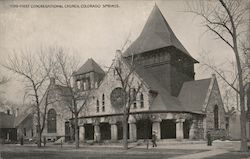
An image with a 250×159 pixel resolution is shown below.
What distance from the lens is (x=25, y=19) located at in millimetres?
13516

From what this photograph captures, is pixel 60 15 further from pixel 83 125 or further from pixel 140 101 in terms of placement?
pixel 83 125

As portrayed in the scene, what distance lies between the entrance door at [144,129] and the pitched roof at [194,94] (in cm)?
407

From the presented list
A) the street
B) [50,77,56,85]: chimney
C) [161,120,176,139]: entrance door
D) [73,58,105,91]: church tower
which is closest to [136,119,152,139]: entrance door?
[161,120,176,139]: entrance door

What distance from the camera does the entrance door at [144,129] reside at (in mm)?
28828

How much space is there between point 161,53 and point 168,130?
6.89m

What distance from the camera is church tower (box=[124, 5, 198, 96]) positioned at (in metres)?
30.1

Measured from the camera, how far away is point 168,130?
2983 centimetres

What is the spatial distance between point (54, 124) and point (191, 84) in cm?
1729

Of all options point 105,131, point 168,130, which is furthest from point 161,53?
point 105,131

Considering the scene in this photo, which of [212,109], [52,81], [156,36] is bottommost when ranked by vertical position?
[212,109]

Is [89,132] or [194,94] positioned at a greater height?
[194,94]

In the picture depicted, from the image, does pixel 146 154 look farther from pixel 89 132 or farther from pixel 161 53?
pixel 89 132

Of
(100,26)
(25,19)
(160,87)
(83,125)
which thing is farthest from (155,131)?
(25,19)

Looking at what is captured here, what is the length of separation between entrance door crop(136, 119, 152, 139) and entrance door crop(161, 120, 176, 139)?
4.63 ft
